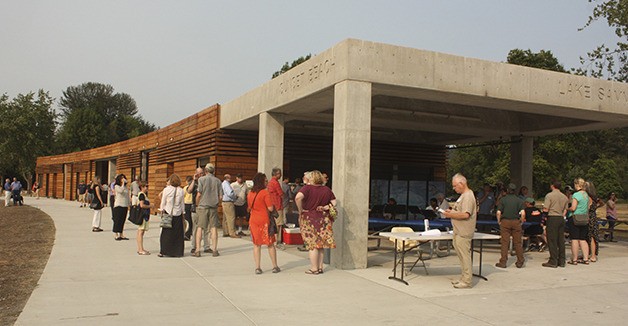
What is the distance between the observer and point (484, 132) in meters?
15.8

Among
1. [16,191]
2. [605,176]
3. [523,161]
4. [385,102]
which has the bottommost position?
[16,191]

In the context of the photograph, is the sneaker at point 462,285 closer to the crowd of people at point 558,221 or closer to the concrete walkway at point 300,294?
the concrete walkway at point 300,294

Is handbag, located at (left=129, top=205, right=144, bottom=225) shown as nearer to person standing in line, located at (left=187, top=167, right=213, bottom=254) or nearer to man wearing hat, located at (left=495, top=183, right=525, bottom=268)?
person standing in line, located at (left=187, top=167, right=213, bottom=254)

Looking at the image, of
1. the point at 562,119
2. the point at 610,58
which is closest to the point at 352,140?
the point at 562,119

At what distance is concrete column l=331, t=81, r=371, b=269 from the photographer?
8.30 meters

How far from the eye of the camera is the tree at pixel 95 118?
6662cm

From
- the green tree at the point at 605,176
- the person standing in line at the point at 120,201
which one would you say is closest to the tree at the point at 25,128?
the person standing in line at the point at 120,201

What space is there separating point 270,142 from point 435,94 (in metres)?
3.93

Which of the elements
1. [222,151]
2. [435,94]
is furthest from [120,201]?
[435,94]

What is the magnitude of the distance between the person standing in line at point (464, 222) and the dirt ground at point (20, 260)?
5003 millimetres

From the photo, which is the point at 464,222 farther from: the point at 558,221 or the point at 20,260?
the point at 20,260

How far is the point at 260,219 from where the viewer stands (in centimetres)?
770

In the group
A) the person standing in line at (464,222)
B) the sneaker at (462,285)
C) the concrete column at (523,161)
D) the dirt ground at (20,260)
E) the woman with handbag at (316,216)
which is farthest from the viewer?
the concrete column at (523,161)

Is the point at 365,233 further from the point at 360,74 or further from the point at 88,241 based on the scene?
the point at 88,241
